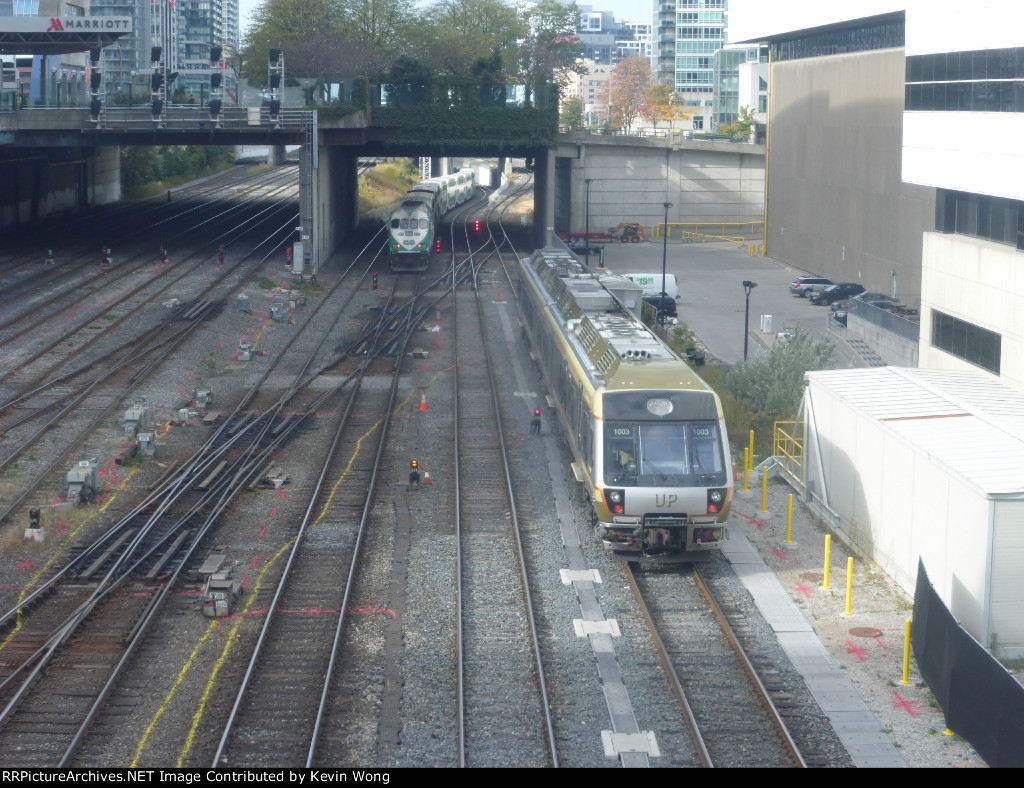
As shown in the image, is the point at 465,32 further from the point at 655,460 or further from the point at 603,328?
the point at 655,460

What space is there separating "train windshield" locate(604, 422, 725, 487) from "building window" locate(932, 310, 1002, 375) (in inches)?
383

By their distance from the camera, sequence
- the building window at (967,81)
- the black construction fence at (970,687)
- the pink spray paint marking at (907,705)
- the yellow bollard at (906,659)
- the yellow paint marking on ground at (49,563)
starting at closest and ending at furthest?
1. the black construction fence at (970,687)
2. the pink spray paint marking at (907,705)
3. the yellow bollard at (906,659)
4. the yellow paint marking on ground at (49,563)
5. the building window at (967,81)

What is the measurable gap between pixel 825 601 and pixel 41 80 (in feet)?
131

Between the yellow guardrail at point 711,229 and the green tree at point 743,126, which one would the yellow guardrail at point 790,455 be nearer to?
the yellow guardrail at point 711,229

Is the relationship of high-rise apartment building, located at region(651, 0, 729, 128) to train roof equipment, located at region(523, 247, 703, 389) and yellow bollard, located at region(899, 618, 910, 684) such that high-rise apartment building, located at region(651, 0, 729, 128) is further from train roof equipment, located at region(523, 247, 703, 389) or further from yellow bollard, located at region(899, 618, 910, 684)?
yellow bollard, located at region(899, 618, 910, 684)

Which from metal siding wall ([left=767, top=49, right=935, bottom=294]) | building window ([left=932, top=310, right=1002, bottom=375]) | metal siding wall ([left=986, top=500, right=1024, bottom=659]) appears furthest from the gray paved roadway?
metal siding wall ([left=986, top=500, right=1024, bottom=659])

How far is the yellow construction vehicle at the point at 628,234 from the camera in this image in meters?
66.3

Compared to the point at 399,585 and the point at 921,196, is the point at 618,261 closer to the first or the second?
the point at 921,196

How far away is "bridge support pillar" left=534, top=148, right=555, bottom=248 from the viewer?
57.1 m

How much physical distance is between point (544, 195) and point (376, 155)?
891cm

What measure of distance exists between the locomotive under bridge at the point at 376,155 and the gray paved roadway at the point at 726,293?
3.75m

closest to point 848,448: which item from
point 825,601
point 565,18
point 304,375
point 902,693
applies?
point 825,601

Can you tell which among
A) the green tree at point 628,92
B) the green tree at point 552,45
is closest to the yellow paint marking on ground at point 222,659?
the green tree at point 552,45

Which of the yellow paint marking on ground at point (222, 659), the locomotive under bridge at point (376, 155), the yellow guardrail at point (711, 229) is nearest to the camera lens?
the yellow paint marking on ground at point (222, 659)
